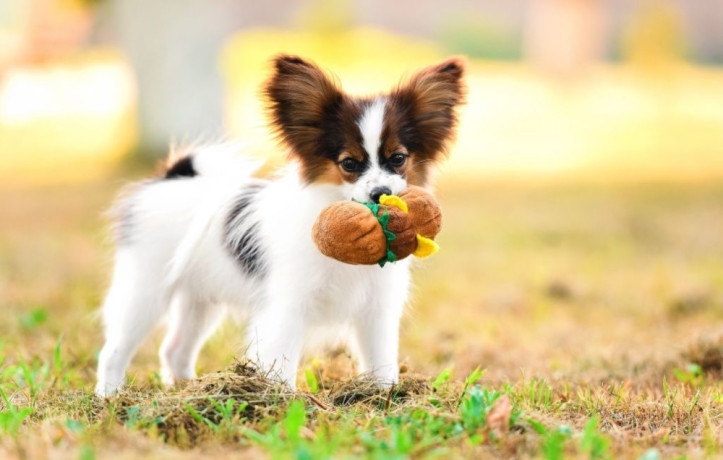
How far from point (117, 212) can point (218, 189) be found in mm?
558

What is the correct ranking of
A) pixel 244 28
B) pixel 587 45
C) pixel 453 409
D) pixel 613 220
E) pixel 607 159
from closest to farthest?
pixel 453 409 < pixel 613 220 < pixel 607 159 < pixel 587 45 < pixel 244 28

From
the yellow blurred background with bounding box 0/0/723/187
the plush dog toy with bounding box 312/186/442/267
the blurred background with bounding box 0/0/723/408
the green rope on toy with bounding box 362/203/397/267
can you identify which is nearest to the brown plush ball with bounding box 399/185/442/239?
the plush dog toy with bounding box 312/186/442/267

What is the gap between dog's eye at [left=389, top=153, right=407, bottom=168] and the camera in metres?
3.73

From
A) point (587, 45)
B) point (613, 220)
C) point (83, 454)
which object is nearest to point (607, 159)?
point (613, 220)

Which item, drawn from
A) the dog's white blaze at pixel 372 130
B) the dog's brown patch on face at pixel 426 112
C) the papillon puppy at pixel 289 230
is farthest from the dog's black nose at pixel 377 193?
the dog's brown patch on face at pixel 426 112

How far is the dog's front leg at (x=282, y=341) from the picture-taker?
389cm

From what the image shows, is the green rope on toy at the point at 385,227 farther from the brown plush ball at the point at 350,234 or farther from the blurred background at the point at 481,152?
the blurred background at the point at 481,152

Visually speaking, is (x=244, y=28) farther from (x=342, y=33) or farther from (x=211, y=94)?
(x=211, y=94)

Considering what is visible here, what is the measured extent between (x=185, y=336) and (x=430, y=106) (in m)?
1.75

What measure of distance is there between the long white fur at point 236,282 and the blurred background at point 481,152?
22 cm

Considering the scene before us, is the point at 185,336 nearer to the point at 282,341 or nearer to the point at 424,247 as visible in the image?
the point at 282,341

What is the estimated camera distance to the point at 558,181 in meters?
13.3

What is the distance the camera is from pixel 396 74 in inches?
837

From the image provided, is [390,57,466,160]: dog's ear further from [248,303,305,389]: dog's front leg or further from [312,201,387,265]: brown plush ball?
[248,303,305,389]: dog's front leg
